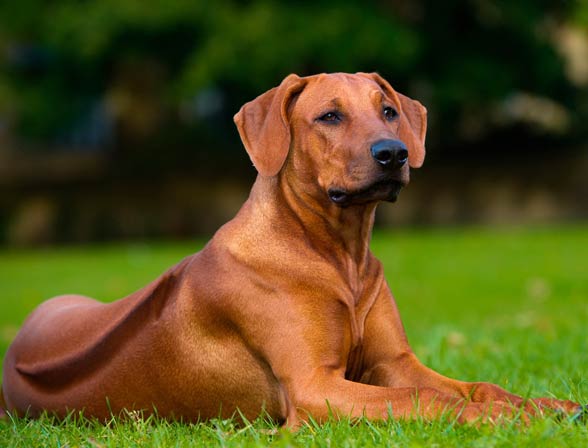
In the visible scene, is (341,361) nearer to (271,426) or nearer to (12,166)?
(271,426)

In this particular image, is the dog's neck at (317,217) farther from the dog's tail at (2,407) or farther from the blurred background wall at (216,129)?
the blurred background wall at (216,129)

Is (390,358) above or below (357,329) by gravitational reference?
below

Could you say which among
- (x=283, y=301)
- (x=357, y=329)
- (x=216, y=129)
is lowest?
(x=216, y=129)

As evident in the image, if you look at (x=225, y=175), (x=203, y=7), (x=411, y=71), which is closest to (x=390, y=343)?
(x=203, y=7)

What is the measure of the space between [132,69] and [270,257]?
1819 cm

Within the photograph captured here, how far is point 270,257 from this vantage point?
4367 mm

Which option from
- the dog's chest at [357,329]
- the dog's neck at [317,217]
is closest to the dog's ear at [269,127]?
the dog's neck at [317,217]

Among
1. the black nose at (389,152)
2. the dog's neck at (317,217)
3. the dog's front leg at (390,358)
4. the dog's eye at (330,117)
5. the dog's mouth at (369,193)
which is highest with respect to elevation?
the dog's eye at (330,117)

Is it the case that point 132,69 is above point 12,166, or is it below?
above

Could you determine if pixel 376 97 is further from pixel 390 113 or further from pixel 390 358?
pixel 390 358

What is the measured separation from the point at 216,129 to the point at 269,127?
18917 mm

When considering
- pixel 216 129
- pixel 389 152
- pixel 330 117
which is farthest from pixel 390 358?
pixel 216 129

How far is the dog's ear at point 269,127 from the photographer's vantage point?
445 cm

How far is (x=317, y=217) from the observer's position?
4492 mm
